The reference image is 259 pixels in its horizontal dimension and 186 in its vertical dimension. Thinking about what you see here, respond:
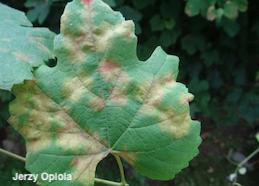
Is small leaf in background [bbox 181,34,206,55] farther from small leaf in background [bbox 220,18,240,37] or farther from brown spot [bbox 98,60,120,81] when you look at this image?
brown spot [bbox 98,60,120,81]

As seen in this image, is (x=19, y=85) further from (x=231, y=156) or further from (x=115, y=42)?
(x=231, y=156)

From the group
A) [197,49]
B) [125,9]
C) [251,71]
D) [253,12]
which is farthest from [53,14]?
[251,71]

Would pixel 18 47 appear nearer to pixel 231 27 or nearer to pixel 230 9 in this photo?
pixel 230 9

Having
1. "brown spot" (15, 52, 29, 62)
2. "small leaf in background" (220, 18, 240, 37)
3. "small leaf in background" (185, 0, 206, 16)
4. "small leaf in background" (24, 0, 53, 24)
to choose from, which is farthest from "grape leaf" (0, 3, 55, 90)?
"small leaf in background" (220, 18, 240, 37)

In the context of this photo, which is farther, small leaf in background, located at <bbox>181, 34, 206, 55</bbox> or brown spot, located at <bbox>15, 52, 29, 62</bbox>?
small leaf in background, located at <bbox>181, 34, 206, 55</bbox>

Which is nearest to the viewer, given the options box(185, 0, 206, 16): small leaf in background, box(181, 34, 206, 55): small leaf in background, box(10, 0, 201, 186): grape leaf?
box(10, 0, 201, 186): grape leaf

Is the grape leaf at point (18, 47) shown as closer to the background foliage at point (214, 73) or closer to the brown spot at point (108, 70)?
the brown spot at point (108, 70)

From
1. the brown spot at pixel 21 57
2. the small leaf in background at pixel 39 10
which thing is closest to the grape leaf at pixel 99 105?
the brown spot at pixel 21 57
